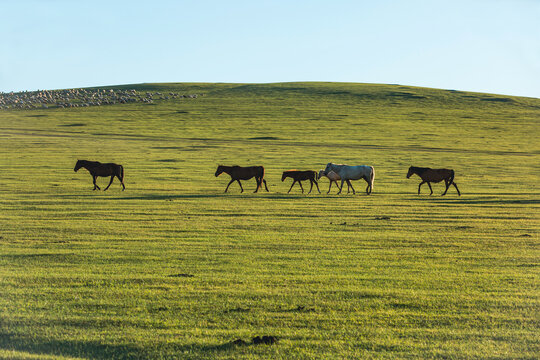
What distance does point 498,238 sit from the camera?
18.8 metres

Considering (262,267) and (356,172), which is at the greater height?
(356,172)

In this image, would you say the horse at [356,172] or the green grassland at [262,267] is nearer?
the green grassland at [262,267]

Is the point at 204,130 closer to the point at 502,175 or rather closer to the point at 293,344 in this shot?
the point at 502,175

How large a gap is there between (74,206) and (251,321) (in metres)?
17.3

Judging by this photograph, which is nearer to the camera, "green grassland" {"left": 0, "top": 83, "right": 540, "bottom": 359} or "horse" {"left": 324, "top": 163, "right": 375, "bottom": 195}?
"green grassland" {"left": 0, "top": 83, "right": 540, "bottom": 359}

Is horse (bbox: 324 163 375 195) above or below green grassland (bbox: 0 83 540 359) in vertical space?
above

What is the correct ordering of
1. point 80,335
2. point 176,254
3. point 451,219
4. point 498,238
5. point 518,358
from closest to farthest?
point 518,358 → point 80,335 → point 176,254 → point 498,238 → point 451,219

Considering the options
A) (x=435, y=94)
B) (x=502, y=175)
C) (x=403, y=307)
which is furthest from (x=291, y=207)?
(x=435, y=94)

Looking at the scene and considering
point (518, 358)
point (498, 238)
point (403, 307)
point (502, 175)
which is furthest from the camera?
point (502, 175)

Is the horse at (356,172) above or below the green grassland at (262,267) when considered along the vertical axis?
above

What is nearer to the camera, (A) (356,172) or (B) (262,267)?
(B) (262,267)

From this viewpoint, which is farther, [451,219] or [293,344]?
[451,219]

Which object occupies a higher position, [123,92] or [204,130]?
[123,92]

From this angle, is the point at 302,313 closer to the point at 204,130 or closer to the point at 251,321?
the point at 251,321
